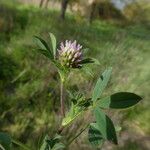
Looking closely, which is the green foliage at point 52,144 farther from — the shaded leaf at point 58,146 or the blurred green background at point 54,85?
the blurred green background at point 54,85

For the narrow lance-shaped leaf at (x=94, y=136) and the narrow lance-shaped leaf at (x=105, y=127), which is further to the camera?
the narrow lance-shaped leaf at (x=94, y=136)

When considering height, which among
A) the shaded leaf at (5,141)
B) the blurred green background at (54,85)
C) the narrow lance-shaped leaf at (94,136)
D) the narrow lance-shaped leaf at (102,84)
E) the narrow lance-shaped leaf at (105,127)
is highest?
the narrow lance-shaped leaf at (102,84)

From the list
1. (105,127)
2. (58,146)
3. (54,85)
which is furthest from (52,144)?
(54,85)

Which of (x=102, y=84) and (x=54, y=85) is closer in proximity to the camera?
(x=102, y=84)

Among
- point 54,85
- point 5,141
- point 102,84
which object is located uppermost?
point 102,84

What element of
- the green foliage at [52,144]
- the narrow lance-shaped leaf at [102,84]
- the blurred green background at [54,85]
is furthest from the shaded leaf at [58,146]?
the blurred green background at [54,85]

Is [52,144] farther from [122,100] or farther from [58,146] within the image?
[122,100]

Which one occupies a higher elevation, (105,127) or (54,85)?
A: (105,127)

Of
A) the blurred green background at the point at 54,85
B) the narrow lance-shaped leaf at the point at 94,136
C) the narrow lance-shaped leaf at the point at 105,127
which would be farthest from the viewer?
the blurred green background at the point at 54,85

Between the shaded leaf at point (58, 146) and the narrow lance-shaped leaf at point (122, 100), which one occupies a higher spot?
the narrow lance-shaped leaf at point (122, 100)

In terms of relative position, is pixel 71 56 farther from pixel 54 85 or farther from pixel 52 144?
pixel 54 85
